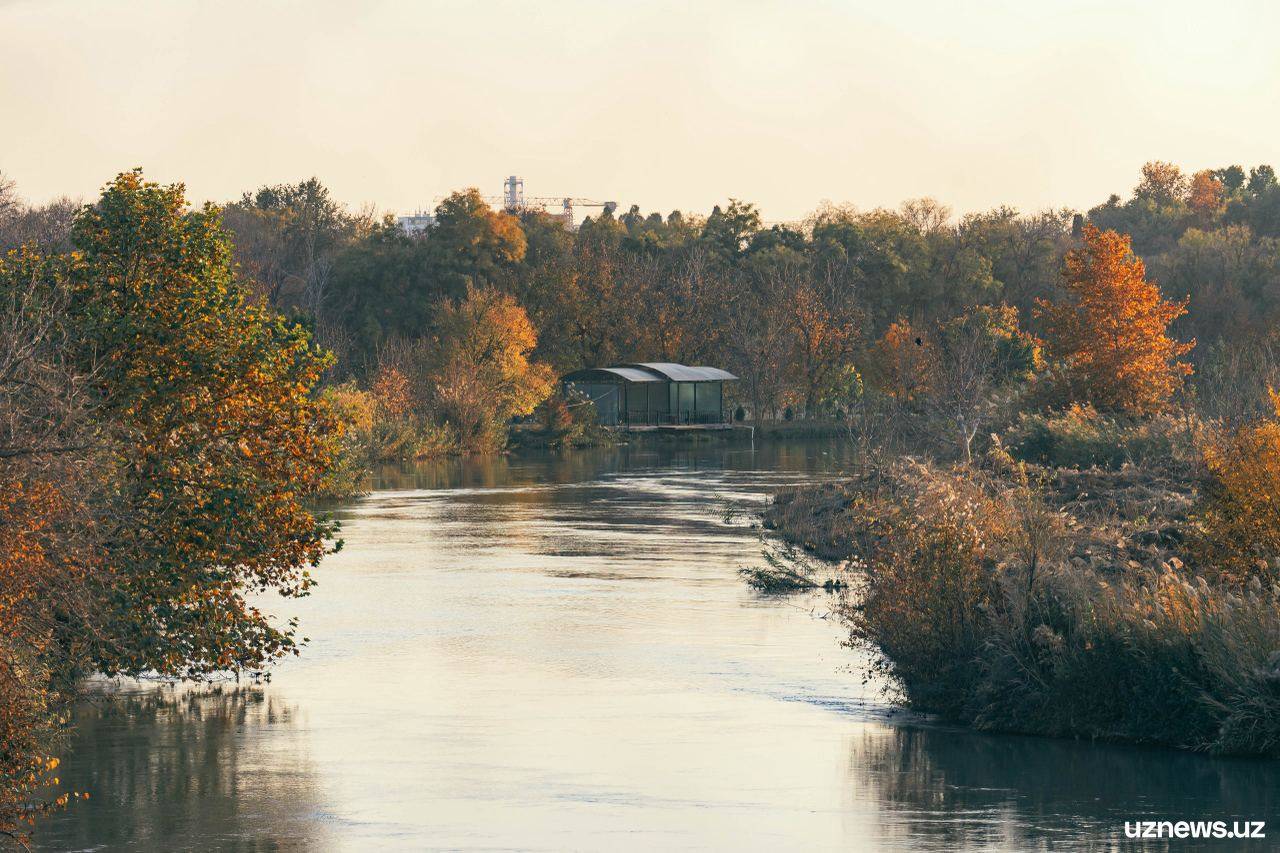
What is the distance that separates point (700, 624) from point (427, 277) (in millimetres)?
83054

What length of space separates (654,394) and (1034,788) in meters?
78.3

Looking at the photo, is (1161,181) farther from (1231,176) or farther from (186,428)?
(186,428)

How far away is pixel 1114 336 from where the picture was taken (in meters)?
57.3

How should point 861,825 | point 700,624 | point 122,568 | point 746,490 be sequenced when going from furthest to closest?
point 746,490 < point 700,624 < point 122,568 < point 861,825

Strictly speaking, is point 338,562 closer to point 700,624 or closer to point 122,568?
point 700,624

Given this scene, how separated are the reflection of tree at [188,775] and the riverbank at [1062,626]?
8016 mm

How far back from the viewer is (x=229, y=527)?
2173 centimetres

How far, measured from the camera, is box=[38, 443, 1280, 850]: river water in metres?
17.0

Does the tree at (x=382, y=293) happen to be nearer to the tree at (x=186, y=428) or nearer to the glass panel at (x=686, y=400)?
the glass panel at (x=686, y=400)

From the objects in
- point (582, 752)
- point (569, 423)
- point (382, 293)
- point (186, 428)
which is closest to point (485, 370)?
point (569, 423)

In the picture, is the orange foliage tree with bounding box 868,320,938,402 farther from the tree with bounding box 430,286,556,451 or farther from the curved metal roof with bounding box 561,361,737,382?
the tree with bounding box 430,286,556,451

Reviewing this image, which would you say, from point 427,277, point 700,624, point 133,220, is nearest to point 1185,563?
point 700,624

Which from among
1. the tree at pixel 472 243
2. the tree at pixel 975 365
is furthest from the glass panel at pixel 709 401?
the tree at pixel 472 243

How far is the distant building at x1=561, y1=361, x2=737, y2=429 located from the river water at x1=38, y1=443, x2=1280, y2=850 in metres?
60.2
